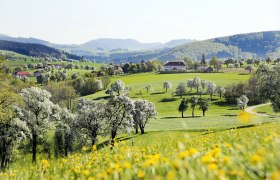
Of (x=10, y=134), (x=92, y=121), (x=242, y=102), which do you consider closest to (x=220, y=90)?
(x=242, y=102)

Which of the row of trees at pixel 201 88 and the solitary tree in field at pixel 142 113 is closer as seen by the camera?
the solitary tree in field at pixel 142 113

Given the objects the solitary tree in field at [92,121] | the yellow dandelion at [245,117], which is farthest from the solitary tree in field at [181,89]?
the yellow dandelion at [245,117]

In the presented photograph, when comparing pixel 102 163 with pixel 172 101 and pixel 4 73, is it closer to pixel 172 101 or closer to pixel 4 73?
pixel 4 73

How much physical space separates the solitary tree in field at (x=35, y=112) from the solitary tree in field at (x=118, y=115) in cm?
1337

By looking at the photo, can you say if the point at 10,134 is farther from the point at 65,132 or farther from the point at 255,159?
the point at 255,159

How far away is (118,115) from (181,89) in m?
104

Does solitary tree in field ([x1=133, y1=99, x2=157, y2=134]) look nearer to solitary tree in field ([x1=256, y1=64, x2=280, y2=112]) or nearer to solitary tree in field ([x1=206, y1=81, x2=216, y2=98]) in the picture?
solitary tree in field ([x1=256, y1=64, x2=280, y2=112])

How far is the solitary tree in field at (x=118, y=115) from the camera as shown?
225 ft

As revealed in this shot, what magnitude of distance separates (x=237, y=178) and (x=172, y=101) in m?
156

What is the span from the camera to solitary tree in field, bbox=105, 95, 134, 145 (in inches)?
2694

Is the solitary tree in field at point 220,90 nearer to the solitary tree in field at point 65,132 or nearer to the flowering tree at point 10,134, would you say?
the solitary tree in field at point 65,132

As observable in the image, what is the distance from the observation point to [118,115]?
6956 centimetres

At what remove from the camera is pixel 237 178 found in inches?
173

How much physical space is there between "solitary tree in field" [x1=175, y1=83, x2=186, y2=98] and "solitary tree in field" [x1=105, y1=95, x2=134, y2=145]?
101590mm
